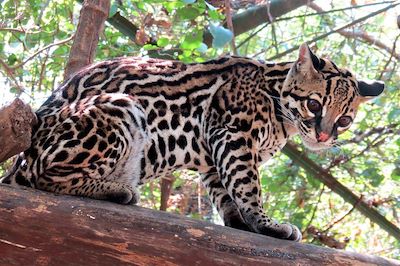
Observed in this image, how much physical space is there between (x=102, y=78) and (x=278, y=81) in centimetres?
121

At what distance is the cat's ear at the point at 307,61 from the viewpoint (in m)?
4.32

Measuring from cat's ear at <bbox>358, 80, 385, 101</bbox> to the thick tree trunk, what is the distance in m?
1.96

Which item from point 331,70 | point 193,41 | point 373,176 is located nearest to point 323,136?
point 331,70

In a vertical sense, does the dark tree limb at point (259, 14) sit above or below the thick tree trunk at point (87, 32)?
above

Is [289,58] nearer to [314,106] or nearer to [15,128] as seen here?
[314,106]

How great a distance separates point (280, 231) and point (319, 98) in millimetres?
920

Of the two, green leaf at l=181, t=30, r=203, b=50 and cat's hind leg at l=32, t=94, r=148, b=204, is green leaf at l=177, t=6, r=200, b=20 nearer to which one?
green leaf at l=181, t=30, r=203, b=50

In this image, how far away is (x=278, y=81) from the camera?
4.48m

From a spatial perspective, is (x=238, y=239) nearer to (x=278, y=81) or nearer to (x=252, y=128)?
(x=252, y=128)

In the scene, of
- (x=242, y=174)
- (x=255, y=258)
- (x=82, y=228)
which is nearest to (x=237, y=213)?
(x=242, y=174)


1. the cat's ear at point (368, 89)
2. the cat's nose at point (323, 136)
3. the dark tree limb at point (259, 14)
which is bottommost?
the cat's nose at point (323, 136)

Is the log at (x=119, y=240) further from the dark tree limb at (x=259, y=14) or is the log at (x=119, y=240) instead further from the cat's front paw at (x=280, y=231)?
the dark tree limb at (x=259, y=14)

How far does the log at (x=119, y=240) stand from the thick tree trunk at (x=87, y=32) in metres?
1.73

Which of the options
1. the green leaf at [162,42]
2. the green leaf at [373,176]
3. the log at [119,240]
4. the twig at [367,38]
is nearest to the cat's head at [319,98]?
the log at [119,240]
